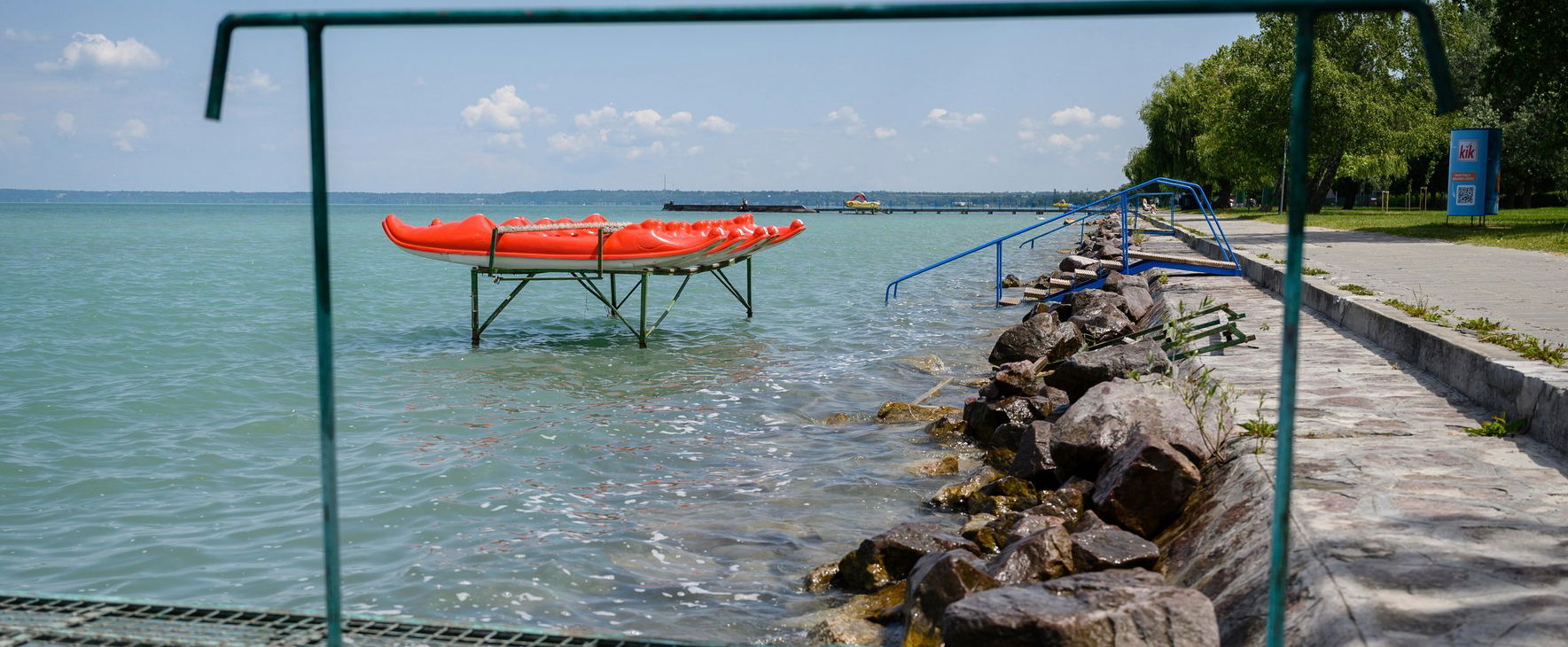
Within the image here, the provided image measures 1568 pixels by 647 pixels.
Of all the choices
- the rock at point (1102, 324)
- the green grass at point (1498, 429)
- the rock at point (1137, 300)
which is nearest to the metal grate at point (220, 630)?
the green grass at point (1498, 429)

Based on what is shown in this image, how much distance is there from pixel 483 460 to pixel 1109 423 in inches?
202

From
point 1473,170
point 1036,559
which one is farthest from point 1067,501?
point 1473,170

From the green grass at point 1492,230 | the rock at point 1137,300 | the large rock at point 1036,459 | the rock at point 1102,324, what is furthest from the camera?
the green grass at point 1492,230

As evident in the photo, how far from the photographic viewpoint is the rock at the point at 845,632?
4.91 metres

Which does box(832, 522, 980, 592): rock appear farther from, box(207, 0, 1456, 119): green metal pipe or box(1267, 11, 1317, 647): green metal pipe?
box(207, 0, 1456, 119): green metal pipe

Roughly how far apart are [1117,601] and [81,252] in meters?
58.0

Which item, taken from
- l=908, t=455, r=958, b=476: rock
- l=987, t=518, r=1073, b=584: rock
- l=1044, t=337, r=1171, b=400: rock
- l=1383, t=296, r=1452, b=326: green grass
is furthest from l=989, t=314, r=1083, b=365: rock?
l=987, t=518, r=1073, b=584: rock

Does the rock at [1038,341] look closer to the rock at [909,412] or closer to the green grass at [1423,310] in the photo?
the rock at [909,412]

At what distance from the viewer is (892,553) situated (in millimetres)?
5590

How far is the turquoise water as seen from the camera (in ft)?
20.8

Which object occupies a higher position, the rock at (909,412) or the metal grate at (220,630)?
the metal grate at (220,630)

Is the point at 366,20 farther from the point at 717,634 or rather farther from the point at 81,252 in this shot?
the point at 81,252

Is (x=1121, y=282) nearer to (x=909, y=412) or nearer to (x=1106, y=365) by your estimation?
(x=909, y=412)

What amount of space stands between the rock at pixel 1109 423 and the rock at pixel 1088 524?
0.70 metres
